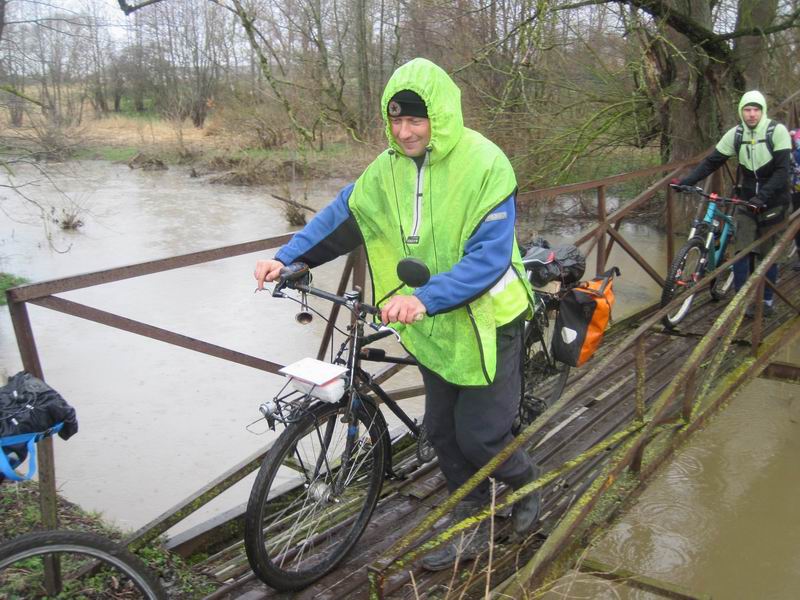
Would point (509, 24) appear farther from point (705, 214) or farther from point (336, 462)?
point (336, 462)

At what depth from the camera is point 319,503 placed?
9.28 ft

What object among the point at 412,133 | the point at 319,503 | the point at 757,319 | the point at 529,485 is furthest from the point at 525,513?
the point at 757,319

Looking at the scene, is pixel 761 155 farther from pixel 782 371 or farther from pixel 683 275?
pixel 782 371

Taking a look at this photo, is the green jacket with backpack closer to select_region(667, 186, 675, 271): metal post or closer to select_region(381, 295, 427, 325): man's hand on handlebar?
select_region(667, 186, 675, 271): metal post

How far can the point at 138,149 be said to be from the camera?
24.8 metres

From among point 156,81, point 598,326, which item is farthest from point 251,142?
point 598,326

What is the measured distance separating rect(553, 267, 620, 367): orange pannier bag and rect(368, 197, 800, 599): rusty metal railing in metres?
0.11

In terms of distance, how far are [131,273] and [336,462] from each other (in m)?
1.01

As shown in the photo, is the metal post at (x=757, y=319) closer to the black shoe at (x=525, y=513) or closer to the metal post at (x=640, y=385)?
the metal post at (x=640, y=385)

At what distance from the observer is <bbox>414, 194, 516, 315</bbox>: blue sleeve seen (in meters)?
2.21

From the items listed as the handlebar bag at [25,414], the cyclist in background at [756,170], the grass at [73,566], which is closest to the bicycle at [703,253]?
the cyclist in background at [756,170]

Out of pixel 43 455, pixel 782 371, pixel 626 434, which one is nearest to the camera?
pixel 43 455

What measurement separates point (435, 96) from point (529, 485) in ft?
4.08

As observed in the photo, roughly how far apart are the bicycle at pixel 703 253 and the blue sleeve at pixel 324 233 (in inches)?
128
